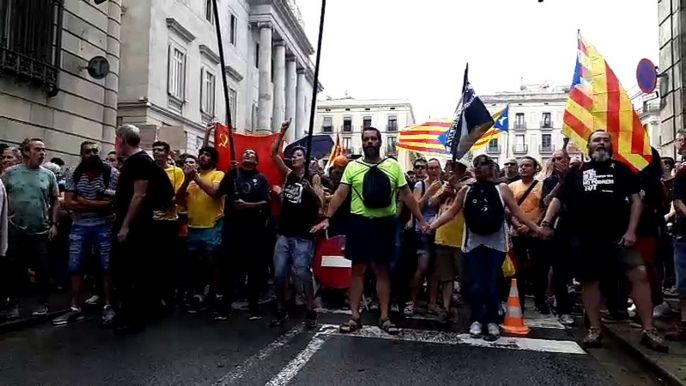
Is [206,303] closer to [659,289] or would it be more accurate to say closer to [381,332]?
[381,332]

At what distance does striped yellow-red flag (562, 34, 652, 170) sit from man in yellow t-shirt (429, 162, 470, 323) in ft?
5.31

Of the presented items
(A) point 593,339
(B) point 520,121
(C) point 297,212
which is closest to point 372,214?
(C) point 297,212

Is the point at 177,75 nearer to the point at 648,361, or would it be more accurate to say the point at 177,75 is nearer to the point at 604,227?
the point at 604,227

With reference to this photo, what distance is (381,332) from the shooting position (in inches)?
244

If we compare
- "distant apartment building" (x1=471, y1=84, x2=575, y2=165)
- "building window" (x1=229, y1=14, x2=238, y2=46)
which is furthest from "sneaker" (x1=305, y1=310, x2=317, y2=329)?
"distant apartment building" (x1=471, y1=84, x2=575, y2=165)

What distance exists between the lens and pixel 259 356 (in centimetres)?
511

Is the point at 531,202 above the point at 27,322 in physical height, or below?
above

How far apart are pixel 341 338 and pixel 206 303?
2530 millimetres

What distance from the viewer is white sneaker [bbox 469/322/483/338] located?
6102 mm

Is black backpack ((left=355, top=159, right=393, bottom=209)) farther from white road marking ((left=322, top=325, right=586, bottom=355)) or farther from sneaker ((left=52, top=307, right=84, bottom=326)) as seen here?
sneaker ((left=52, top=307, right=84, bottom=326))

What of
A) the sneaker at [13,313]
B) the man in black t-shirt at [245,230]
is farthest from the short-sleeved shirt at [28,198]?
the man in black t-shirt at [245,230]

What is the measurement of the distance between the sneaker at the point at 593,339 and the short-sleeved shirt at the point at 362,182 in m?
2.08

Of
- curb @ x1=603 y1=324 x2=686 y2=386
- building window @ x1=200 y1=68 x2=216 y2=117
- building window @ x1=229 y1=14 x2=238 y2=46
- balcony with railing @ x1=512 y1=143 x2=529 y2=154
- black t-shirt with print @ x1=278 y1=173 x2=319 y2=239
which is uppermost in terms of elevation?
building window @ x1=229 y1=14 x2=238 y2=46

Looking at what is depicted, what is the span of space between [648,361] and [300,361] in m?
2.71
